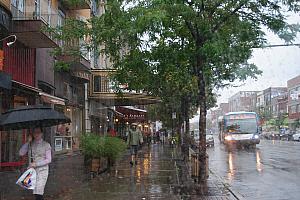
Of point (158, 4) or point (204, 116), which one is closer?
point (158, 4)

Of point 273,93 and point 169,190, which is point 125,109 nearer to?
point 169,190

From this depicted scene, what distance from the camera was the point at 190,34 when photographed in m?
13.5

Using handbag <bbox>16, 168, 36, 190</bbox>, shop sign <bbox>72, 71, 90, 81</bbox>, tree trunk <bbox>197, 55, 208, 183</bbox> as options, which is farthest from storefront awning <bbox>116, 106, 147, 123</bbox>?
handbag <bbox>16, 168, 36, 190</bbox>

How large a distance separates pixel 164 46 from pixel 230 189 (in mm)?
4488

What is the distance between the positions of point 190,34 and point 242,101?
10157 centimetres

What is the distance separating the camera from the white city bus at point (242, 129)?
39.7 meters

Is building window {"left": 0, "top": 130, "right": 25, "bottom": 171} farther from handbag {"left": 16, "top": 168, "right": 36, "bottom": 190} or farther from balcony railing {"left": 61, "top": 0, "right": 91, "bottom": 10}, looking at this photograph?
handbag {"left": 16, "top": 168, "right": 36, "bottom": 190}

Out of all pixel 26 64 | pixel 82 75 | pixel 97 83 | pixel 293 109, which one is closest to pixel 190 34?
pixel 26 64

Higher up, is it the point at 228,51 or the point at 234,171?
the point at 228,51

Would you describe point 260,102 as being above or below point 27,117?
above

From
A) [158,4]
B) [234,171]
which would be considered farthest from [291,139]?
[158,4]

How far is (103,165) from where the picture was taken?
54.0ft

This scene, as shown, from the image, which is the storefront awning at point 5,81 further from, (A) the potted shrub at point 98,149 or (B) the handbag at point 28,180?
(B) the handbag at point 28,180

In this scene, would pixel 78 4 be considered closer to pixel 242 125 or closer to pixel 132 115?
pixel 242 125
